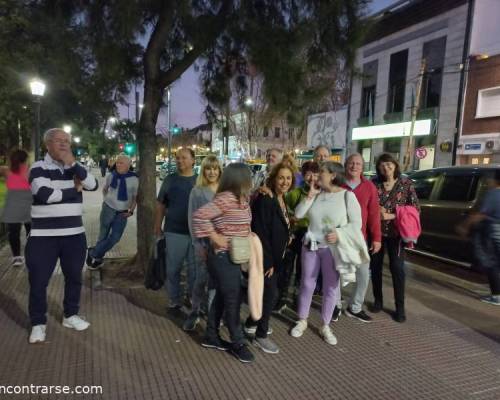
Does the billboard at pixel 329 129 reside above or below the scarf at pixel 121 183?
above

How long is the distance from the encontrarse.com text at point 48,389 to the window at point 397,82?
21713mm

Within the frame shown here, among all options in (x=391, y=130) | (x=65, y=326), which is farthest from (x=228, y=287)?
(x=391, y=130)

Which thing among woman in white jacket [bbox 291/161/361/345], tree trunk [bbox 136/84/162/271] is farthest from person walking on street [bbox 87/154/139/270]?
woman in white jacket [bbox 291/161/361/345]

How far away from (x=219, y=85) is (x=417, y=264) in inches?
181

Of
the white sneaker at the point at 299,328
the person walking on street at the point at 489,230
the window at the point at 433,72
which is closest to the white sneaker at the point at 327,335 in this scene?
the white sneaker at the point at 299,328

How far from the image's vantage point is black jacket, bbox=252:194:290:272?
3.47 meters

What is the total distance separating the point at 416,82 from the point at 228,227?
20060 mm

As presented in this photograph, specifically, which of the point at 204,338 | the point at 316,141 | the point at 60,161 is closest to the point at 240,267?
the point at 204,338

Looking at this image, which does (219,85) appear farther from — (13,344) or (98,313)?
(13,344)

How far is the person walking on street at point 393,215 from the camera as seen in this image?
14.1 ft

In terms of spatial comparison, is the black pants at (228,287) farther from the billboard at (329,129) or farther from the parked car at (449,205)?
the billboard at (329,129)

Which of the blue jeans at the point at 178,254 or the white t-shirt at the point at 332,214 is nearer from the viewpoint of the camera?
the white t-shirt at the point at 332,214

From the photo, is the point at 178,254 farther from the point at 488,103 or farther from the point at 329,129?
the point at 329,129

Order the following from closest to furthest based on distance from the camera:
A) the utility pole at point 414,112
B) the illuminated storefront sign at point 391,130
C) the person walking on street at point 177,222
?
1. the person walking on street at point 177,222
2. the utility pole at point 414,112
3. the illuminated storefront sign at point 391,130
